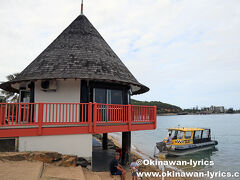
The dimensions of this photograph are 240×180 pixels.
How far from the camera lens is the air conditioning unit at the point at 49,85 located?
373 inches

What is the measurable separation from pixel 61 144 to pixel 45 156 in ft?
2.66

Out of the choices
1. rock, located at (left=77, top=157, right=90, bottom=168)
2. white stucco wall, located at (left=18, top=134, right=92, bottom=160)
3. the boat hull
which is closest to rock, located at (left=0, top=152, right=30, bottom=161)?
white stucco wall, located at (left=18, top=134, right=92, bottom=160)

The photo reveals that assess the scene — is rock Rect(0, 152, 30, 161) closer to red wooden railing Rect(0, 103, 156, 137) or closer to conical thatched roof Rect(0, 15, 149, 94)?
red wooden railing Rect(0, 103, 156, 137)

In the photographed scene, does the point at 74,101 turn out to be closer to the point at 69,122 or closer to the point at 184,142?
the point at 69,122

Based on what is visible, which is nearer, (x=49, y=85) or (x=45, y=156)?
(x=45, y=156)

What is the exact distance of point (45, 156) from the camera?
7.18m

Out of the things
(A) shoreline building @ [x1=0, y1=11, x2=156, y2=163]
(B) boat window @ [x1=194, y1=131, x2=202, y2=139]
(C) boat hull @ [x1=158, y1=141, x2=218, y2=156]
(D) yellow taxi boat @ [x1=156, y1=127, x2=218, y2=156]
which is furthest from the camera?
(B) boat window @ [x1=194, y1=131, x2=202, y2=139]

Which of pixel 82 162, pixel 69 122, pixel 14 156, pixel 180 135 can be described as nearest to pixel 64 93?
pixel 69 122

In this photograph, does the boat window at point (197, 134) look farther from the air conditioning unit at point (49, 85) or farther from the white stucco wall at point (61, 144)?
the air conditioning unit at point (49, 85)

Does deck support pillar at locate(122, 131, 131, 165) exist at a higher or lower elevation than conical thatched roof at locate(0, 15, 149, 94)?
lower

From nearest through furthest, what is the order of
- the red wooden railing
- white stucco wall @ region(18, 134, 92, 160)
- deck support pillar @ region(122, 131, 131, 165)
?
the red wooden railing → white stucco wall @ region(18, 134, 92, 160) → deck support pillar @ region(122, 131, 131, 165)

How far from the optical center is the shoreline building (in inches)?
297

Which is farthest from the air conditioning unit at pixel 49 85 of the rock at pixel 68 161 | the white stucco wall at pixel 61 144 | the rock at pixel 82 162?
the rock at pixel 82 162

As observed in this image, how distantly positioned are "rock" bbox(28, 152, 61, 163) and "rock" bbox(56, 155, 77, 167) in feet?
0.67
